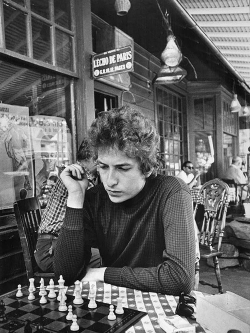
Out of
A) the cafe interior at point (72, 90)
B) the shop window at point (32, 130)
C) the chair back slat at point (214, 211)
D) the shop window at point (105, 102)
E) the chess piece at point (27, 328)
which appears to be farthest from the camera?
the shop window at point (105, 102)

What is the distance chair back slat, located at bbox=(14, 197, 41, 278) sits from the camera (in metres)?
2.25

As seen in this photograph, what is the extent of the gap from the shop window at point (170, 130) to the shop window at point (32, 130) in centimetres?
351

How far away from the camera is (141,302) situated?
1.22 metres

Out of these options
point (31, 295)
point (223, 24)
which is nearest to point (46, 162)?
point (31, 295)

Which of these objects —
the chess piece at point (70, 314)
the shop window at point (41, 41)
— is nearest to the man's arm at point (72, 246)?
the chess piece at point (70, 314)

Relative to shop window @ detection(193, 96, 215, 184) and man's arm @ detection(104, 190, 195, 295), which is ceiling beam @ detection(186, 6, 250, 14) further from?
shop window @ detection(193, 96, 215, 184)

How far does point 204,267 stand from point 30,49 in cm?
357

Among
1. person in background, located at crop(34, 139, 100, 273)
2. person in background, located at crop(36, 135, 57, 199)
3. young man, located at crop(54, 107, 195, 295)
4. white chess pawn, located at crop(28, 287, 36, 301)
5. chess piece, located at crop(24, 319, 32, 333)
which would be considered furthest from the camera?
person in background, located at crop(36, 135, 57, 199)

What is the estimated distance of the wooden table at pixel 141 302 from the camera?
1.01 m

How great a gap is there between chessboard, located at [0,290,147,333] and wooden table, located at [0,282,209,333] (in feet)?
0.04

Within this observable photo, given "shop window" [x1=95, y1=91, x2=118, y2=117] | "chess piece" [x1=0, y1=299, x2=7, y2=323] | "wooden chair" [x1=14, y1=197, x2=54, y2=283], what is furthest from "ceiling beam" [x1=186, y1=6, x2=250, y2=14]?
"chess piece" [x1=0, y1=299, x2=7, y2=323]

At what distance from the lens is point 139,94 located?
6234 mm

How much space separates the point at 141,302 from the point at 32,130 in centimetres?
245

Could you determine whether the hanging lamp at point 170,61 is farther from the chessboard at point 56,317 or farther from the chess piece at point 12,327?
the chess piece at point 12,327
